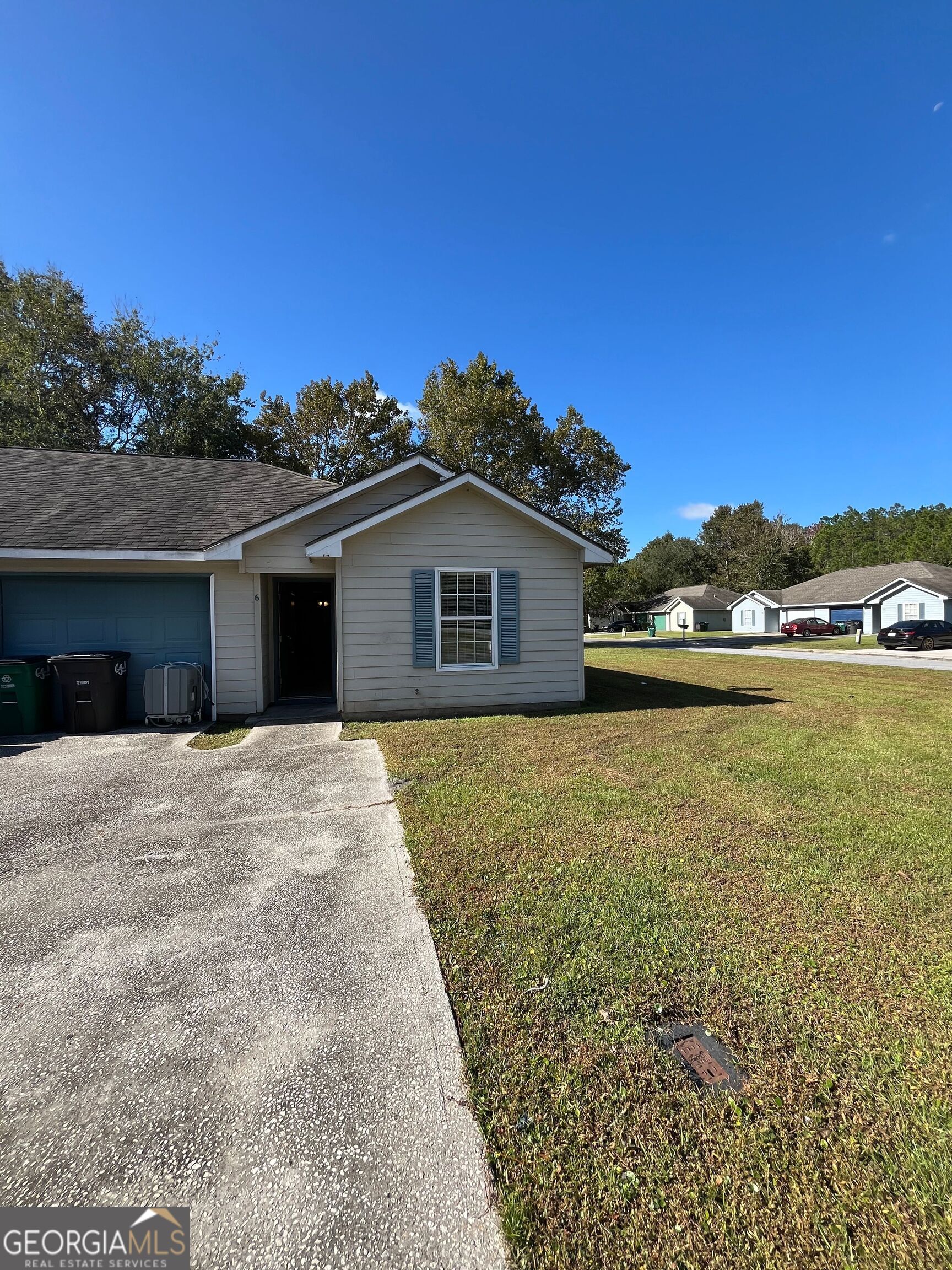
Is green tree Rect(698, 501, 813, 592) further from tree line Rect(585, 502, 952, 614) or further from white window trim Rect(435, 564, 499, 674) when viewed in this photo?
white window trim Rect(435, 564, 499, 674)

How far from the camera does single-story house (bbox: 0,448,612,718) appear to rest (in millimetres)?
7793

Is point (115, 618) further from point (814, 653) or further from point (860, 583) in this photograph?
point (860, 583)

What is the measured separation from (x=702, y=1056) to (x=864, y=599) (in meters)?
44.0

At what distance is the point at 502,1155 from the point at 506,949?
97cm

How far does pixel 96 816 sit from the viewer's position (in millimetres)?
→ 4289

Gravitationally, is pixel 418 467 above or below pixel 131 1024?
above

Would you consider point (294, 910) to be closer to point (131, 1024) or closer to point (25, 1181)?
point (131, 1024)

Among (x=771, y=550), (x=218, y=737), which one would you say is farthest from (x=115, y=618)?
(x=771, y=550)

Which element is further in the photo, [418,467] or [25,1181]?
[418,467]

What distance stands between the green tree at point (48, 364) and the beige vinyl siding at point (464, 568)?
839 inches

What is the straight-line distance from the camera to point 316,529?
27.4 ft

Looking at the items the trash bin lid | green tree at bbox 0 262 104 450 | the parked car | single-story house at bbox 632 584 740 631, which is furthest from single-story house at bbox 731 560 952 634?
green tree at bbox 0 262 104 450

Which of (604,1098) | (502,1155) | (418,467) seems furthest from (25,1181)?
(418,467)

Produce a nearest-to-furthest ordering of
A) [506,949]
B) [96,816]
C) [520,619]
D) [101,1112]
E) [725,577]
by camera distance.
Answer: [101,1112], [506,949], [96,816], [520,619], [725,577]
